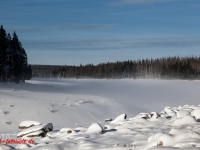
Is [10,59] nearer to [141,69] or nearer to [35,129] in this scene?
[35,129]

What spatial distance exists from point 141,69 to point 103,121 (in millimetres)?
107918

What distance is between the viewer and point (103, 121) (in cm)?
2227

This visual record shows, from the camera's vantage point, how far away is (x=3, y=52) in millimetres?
49969

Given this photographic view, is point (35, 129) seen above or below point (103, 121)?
above

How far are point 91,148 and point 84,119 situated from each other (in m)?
18.0

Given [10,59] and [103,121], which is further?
[10,59]

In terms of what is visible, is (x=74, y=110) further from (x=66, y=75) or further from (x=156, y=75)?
(x=66, y=75)

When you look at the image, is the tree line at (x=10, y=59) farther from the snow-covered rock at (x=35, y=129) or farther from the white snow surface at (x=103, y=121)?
the snow-covered rock at (x=35, y=129)

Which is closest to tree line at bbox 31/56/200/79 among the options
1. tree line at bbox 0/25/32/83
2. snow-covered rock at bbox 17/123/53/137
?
tree line at bbox 0/25/32/83

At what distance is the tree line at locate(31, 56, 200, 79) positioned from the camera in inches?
3936

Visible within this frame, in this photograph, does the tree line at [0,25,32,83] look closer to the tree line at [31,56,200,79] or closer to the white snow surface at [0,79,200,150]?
the white snow surface at [0,79,200,150]

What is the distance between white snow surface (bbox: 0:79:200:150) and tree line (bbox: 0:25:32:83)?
15.9 m

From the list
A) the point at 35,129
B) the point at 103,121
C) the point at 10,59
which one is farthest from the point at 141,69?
the point at 35,129

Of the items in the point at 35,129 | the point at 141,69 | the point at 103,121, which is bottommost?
the point at 103,121
